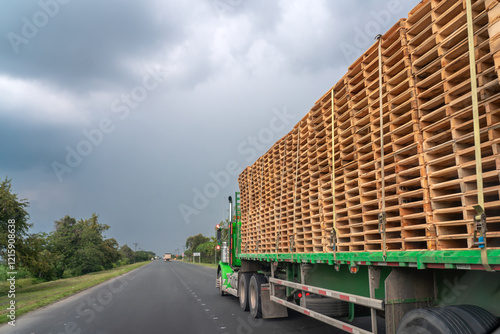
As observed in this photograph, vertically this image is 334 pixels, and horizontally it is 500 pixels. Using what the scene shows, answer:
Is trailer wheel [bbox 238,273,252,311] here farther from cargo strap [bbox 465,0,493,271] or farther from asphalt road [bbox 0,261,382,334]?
cargo strap [bbox 465,0,493,271]

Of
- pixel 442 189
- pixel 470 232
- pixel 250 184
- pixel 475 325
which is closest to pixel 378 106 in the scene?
pixel 442 189

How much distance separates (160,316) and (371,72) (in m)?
8.83

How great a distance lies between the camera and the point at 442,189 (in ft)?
11.4

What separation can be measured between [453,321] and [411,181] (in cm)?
134

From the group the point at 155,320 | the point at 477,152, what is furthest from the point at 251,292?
the point at 477,152

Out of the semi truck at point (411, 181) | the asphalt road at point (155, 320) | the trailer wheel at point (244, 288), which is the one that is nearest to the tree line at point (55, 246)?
the asphalt road at point (155, 320)

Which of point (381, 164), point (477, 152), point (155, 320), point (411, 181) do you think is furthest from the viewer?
point (155, 320)

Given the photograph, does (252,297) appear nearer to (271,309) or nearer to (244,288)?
(244,288)

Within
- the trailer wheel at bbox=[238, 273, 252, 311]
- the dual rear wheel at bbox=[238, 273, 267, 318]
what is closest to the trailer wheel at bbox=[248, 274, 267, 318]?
the dual rear wheel at bbox=[238, 273, 267, 318]

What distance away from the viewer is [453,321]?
336 centimetres

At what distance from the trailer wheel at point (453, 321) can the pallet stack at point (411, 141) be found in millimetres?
642

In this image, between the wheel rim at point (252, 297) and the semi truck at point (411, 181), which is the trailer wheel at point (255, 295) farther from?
the semi truck at point (411, 181)

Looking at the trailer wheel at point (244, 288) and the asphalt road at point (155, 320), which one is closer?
the asphalt road at point (155, 320)

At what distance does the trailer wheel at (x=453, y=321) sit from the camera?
3.29m
